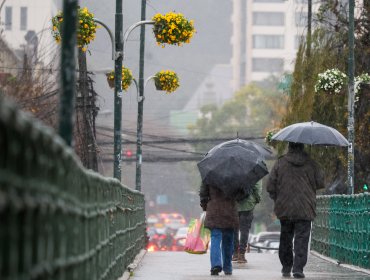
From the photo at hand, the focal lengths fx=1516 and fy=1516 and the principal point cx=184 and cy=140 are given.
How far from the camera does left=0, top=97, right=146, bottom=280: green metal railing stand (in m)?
5.67

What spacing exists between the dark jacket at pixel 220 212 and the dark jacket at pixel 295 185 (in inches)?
27.7

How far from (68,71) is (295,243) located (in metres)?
8.82

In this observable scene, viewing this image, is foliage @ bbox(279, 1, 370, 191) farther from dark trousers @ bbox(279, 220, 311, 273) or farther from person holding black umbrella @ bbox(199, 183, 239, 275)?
dark trousers @ bbox(279, 220, 311, 273)

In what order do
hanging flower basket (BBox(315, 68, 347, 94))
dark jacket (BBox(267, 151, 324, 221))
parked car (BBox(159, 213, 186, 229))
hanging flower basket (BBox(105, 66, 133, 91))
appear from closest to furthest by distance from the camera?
dark jacket (BBox(267, 151, 324, 221)) < hanging flower basket (BBox(315, 68, 347, 94)) < hanging flower basket (BBox(105, 66, 133, 91)) < parked car (BBox(159, 213, 186, 229))

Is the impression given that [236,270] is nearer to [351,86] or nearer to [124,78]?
[351,86]

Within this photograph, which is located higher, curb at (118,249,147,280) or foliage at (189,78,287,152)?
foliage at (189,78,287,152)

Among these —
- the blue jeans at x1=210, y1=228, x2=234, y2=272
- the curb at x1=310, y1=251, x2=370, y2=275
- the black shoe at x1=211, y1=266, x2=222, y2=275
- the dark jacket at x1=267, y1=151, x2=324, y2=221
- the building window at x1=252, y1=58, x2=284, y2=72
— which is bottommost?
the curb at x1=310, y1=251, x2=370, y2=275

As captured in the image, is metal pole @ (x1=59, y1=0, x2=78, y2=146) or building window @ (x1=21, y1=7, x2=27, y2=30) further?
building window @ (x1=21, y1=7, x2=27, y2=30)

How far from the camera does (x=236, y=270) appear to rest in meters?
20.4

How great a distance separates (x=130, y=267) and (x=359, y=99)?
829 inches

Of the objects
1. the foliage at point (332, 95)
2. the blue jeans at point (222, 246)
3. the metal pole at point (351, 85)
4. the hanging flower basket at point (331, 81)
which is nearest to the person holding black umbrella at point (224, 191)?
the blue jeans at point (222, 246)

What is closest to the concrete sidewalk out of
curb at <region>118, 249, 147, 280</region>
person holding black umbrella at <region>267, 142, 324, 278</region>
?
curb at <region>118, 249, 147, 280</region>

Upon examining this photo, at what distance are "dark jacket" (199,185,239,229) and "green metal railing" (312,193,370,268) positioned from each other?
220 centimetres

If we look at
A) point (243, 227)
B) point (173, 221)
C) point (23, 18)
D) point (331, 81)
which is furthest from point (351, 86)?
point (173, 221)
